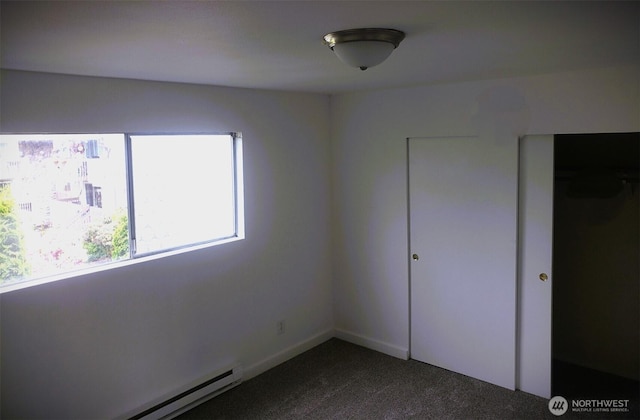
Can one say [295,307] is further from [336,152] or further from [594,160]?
[594,160]

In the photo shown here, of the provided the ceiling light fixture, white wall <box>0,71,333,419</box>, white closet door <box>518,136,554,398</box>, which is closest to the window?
white wall <box>0,71,333,419</box>

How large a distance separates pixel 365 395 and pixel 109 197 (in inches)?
92.1

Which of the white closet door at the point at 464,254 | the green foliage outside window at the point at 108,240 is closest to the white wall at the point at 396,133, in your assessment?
the white closet door at the point at 464,254

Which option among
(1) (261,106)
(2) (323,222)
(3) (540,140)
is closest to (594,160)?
(3) (540,140)

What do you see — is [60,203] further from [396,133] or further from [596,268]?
[596,268]

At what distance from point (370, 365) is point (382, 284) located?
0.72 meters

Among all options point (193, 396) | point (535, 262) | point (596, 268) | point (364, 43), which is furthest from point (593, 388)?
point (364, 43)

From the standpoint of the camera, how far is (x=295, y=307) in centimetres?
449

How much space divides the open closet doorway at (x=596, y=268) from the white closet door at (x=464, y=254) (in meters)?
0.59

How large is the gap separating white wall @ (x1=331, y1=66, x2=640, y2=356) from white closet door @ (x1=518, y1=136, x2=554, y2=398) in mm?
206

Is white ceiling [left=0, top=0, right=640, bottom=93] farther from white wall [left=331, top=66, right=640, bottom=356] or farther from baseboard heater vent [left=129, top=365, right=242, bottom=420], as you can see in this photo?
baseboard heater vent [left=129, top=365, right=242, bottom=420]

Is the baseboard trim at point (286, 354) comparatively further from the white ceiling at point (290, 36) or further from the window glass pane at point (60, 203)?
the white ceiling at point (290, 36)

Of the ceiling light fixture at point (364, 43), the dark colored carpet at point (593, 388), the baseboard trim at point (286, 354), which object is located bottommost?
the dark colored carpet at point (593, 388)

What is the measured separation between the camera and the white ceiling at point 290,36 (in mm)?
1516
